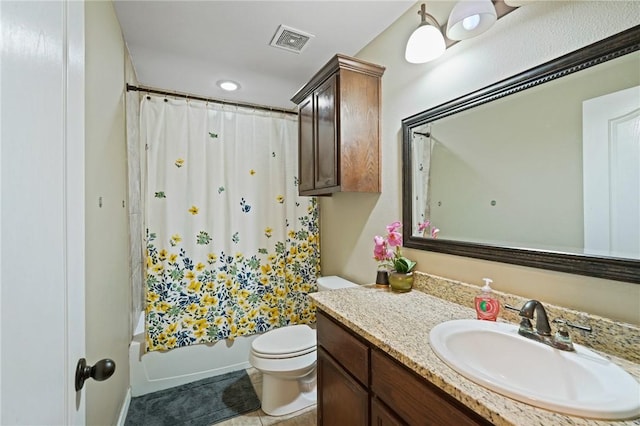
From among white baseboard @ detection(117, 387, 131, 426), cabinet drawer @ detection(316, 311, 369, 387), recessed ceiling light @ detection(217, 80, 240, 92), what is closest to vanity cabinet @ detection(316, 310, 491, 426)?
cabinet drawer @ detection(316, 311, 369, 387)

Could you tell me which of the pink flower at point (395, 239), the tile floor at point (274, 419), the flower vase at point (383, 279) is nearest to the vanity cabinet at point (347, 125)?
the pink flower at point (395, 239)

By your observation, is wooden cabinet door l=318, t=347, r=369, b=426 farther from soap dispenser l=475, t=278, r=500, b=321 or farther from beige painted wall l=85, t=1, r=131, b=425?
beige painted wall l=85, t=1, r=131, b=425

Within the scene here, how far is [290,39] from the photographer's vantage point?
1.83 metres

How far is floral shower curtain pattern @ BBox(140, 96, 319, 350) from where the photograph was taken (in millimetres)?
2082

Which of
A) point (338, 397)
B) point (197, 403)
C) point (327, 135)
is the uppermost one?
point (327, 135)

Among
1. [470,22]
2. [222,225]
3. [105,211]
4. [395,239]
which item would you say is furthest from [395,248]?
[105,211]

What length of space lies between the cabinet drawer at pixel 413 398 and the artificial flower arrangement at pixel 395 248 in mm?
588

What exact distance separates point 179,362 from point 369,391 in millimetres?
1733

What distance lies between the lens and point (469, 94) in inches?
50.1

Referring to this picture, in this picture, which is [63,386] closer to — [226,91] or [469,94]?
[469,94]

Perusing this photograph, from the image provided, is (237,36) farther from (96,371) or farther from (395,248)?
(96,371)

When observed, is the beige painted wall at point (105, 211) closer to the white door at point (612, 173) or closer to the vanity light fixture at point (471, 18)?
the vanity light fixture at point (471, 18)

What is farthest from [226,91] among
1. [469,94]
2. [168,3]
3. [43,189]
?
[43,189]

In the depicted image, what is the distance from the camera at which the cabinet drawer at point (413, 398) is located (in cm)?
71
